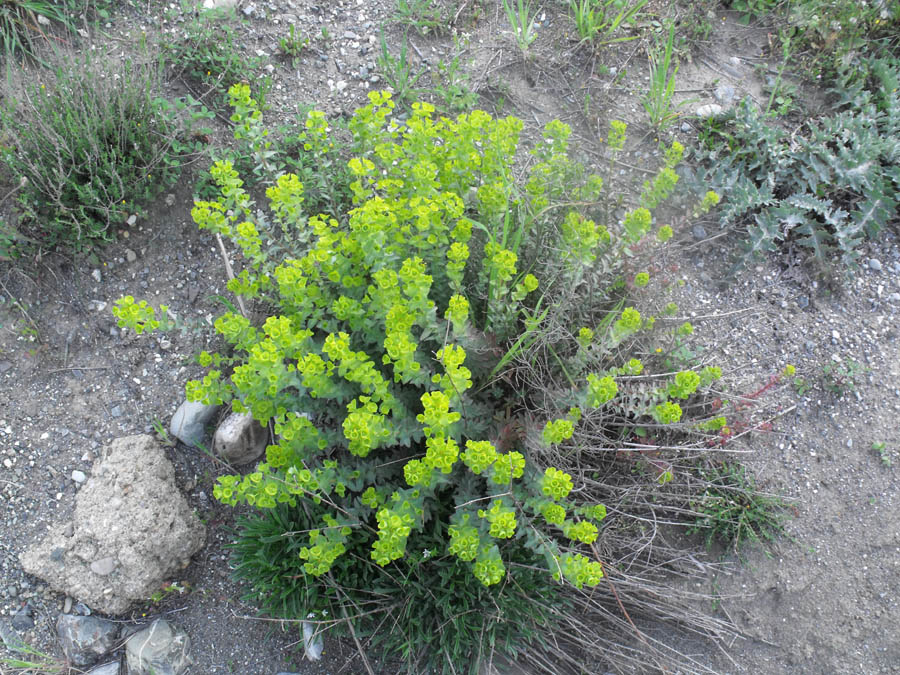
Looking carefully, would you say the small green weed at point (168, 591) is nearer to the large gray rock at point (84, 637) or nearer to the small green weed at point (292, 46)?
the large gray rock at point (84, 637)

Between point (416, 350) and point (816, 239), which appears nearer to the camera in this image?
point (416, 350)

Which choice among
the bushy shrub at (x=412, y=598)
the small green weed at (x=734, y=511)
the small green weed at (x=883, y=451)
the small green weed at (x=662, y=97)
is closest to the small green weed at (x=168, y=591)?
the bushy shrub at (x=412, y=598)

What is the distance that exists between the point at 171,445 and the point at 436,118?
8.31ft

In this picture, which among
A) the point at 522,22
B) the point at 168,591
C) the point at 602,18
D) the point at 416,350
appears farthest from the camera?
the point at 602,18

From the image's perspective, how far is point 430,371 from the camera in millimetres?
2836

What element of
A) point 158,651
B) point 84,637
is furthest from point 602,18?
point 84,637

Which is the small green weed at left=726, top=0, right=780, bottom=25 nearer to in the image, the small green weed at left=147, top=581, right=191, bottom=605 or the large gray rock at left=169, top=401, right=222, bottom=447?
the large gray rock at left=169, top=401, right=222, bottom=447

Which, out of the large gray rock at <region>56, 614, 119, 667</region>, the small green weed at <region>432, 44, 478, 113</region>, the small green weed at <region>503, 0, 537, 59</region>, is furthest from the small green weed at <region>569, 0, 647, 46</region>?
the large gray rock at <region>56, 614, 119, 667</region>

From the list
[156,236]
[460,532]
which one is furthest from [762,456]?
[156,236]

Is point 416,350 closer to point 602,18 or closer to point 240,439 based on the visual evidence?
point 240,439

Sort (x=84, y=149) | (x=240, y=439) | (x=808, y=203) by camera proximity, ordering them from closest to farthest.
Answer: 1. (x=240, y=439)
2. (x=84, y=149)
3. (x=808, y=203)

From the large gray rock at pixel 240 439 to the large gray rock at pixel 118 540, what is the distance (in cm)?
31

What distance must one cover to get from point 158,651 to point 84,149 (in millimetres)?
2544

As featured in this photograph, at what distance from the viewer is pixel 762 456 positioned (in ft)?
11.3
